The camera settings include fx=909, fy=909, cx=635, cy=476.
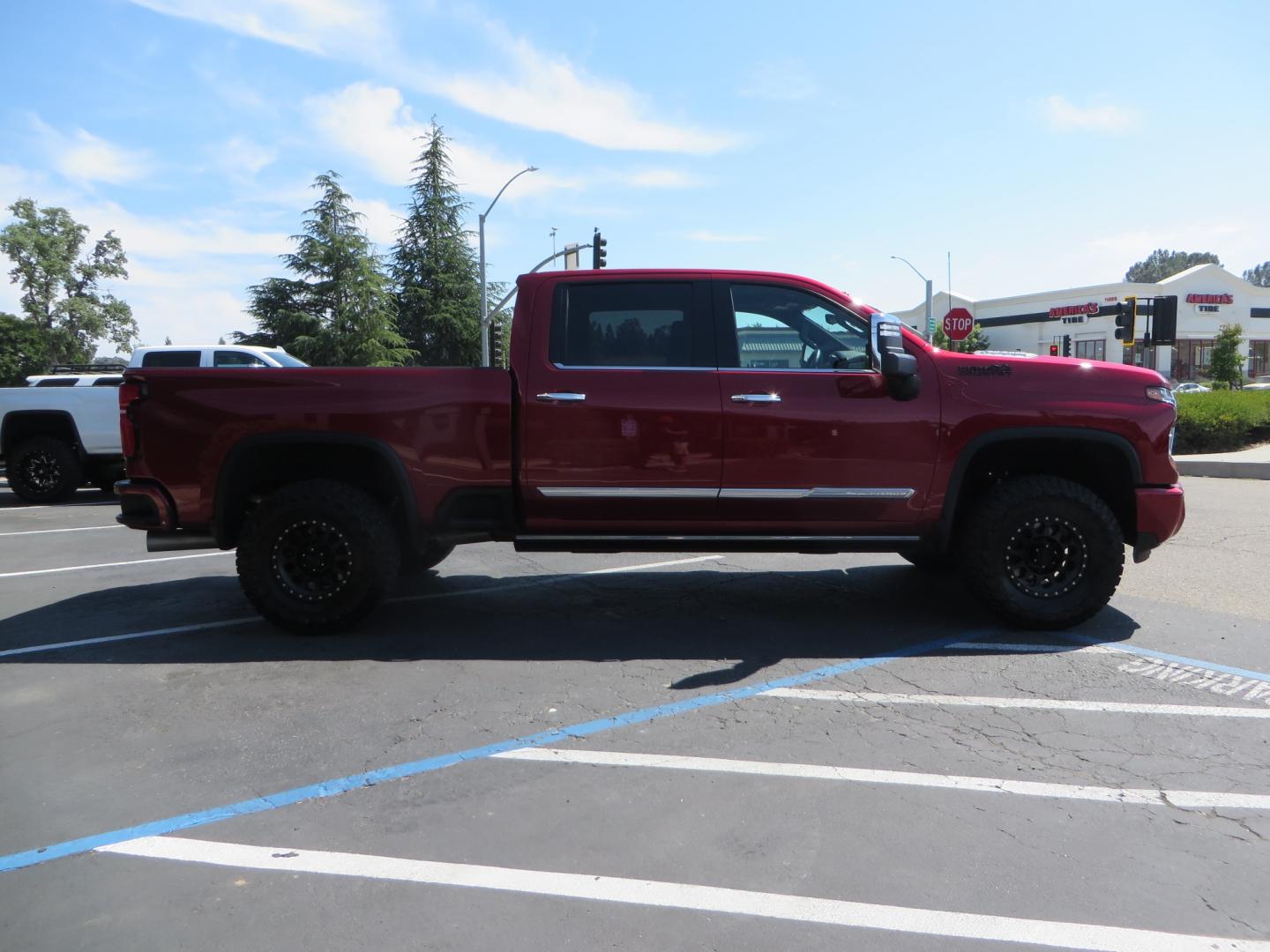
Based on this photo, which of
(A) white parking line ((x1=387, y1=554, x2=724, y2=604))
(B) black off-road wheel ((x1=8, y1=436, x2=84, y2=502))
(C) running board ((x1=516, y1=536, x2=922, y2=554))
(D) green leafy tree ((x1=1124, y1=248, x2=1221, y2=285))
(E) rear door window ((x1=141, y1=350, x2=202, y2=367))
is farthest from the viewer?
(D) green leafy tree ((x1=1124, y1=248, x2=1221, y2=285))

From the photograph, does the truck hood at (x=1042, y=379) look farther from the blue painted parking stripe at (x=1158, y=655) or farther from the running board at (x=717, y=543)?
the blue painted parking stripe at (x=1158, y=655)

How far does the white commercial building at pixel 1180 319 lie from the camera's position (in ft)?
192

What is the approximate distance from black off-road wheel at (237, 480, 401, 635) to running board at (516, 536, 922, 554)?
2.78 feet

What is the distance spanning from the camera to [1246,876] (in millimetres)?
2750

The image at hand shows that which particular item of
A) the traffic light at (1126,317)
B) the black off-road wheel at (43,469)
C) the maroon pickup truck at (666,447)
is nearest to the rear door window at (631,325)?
the maroon pickup truck at (666,447)

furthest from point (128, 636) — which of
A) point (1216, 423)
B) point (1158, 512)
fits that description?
point (1216, 423)

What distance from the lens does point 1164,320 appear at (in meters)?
19.1

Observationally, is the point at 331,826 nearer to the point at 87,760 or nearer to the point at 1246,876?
the point at 87,760

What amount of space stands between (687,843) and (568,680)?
1.71 meters

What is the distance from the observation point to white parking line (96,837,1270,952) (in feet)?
8.00

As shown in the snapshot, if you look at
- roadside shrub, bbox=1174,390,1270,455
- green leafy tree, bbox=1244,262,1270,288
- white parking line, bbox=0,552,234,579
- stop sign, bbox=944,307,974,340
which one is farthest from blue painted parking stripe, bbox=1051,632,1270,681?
green leafy tree, bbox=1244,262,1270,288

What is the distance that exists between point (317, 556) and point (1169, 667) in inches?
186

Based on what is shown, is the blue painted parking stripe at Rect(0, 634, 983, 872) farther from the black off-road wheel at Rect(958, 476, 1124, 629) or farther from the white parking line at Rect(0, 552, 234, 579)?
the white parking line at Rect(0, 552, 234, 579)

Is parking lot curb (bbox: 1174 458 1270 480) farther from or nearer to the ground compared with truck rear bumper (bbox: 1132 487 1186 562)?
nearer to the ground
